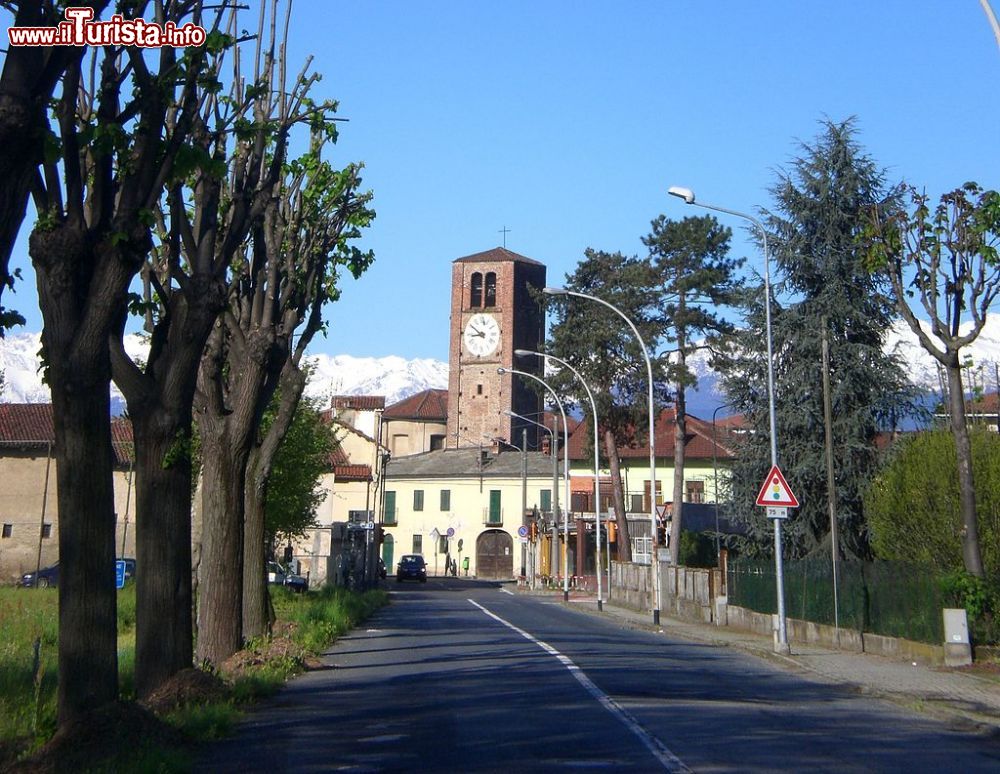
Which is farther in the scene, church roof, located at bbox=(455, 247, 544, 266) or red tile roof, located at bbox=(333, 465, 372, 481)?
church roof, located at bbox=(455, 247, 544, 266)

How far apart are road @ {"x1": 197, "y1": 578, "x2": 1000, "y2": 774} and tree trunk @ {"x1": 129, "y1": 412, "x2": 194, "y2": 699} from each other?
1.32 m

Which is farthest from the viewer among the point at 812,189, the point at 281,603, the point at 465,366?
the point at 465,366

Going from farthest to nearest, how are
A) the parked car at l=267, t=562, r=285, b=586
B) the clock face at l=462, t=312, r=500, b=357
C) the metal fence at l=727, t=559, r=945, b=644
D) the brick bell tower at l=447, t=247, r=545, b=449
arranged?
the clock face at l=462, t=312, r=500, b=357
the brick bell tower at l=447, t=247, r=545, b=449
the parked car at l=267, t=562, r=285, b=586
the metal fence at l=727, t=559, r=945, b=644

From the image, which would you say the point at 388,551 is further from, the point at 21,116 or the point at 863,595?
the point at 21,116

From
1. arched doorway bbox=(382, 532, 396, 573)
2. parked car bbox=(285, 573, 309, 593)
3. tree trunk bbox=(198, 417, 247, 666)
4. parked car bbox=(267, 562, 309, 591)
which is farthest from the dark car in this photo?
tree trunk bbox=(198, 417, 247, 666)

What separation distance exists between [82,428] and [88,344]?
26.7 inches

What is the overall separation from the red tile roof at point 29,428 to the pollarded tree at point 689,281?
26.7 m

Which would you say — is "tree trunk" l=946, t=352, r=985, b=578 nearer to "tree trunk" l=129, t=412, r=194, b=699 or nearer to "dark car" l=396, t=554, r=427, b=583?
"tree trunk" l=129, t=412, r=194, b=699

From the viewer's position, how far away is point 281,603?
103 ft

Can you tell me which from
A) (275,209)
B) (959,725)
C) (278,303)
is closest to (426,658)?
(278,303)

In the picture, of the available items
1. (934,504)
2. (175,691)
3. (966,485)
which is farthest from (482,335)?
(175,691)

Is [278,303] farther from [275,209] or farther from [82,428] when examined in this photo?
[82,428]

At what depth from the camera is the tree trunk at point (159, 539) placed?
41.8 ft

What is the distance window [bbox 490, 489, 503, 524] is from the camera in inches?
3489
